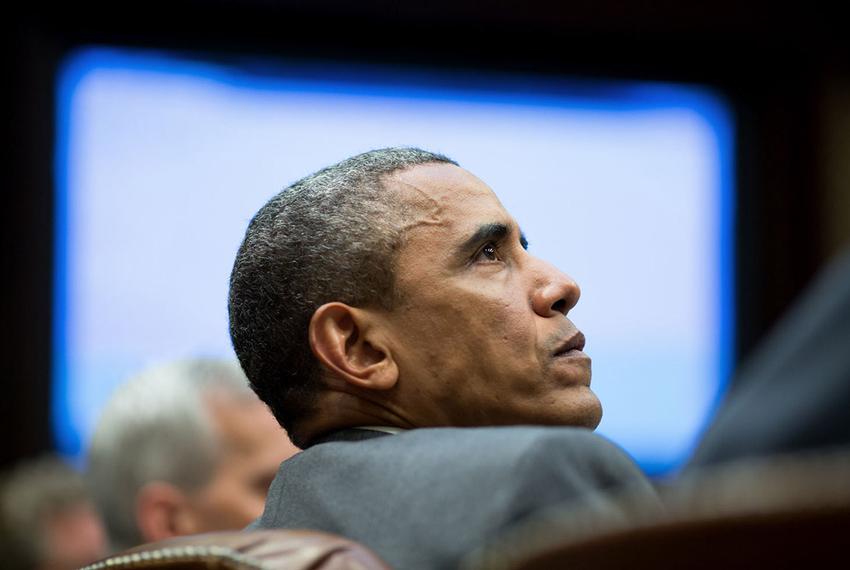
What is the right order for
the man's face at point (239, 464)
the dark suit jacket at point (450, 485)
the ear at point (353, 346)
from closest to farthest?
the dark suit jacket at point (450, 485) → the ear at point (353, 346) → the man's face at point (239, 464)

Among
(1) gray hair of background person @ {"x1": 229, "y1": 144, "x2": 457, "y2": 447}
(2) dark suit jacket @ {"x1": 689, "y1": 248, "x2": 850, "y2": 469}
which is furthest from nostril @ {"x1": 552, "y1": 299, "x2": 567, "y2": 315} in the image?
(2) dark suit jacket @ {"x1": 689, "y1": 248, "x2": 850, "y2": 469}

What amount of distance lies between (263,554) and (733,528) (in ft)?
1.50

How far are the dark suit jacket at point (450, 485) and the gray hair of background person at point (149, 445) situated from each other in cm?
123

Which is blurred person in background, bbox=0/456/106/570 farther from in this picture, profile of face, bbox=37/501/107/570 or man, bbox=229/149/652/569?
man, bbox=229/149/652/569

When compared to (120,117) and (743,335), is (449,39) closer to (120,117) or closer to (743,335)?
(120,117)

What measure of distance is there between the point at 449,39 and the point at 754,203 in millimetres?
1297

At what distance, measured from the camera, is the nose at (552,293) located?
1.76 meters

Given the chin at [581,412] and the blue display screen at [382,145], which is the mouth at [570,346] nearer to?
the chin at [581,412]

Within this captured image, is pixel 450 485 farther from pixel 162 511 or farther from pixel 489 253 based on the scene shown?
pixel 162 511

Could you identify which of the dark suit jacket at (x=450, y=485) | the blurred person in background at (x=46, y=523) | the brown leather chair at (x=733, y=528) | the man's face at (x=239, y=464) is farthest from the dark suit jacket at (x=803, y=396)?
the blurred person in background at (x=46, y=523)

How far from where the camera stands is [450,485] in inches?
49.6

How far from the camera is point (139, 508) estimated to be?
261 cm

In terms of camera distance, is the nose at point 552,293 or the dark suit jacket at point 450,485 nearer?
the dark suit jacket at point 450,485

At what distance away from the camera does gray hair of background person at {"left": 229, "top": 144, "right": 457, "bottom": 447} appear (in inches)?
67.9
